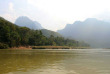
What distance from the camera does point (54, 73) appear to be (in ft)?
33.1

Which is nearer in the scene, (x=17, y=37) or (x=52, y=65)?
(x=52, y=65)

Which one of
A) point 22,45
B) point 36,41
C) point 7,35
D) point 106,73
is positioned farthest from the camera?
point 36,41

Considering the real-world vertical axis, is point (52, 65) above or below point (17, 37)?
below

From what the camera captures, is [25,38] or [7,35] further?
[25,38]

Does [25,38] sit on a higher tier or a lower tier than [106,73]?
higher

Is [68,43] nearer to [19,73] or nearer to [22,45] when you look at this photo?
[22,45]

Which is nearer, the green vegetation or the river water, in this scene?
the river water

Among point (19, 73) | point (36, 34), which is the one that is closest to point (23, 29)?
point (36, 34)

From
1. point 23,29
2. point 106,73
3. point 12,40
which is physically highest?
point 23,29

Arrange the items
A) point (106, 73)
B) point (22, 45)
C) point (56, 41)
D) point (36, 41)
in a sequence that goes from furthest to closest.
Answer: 1. point (56, 41)
2. point (36, 41)
3. point (22, 45)
4. point (106, 73)

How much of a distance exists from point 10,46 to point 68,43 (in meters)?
74.2

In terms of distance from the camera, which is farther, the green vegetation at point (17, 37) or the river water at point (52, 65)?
the green vegetation at point (17, 37)

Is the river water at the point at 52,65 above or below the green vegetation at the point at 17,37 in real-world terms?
below

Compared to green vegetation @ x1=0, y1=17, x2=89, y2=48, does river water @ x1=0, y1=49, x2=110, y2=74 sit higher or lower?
lower
